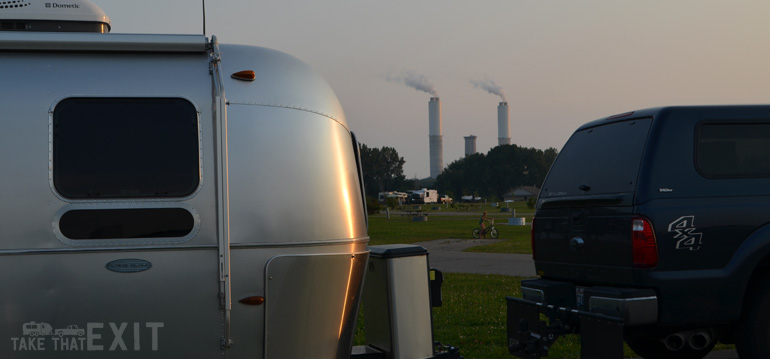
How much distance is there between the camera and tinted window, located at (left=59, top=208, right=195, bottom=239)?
4.46 m

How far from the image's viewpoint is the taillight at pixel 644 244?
5793 millimetres

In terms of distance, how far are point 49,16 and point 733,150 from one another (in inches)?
199

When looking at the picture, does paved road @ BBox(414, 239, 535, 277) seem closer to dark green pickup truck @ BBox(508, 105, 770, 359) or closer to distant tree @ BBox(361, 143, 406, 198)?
dark green pickup truck @ BBox(508, 105, 770, 359)

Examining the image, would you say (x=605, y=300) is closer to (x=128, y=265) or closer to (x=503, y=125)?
(x=128, y=265)

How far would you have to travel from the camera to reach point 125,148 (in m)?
4.63

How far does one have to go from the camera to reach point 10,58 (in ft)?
15.4

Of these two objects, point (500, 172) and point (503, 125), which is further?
point (503, 125)

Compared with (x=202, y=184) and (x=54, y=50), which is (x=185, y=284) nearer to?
(x=202, y=184)

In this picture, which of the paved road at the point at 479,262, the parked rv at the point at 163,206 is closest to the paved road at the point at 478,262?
the paved road at the point at 479,262

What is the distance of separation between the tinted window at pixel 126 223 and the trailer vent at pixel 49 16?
153cm

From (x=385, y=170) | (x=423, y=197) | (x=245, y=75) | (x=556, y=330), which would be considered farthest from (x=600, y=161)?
(x=385, y=170)

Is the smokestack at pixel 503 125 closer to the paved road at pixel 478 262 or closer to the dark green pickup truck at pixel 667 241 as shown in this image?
the paved road at pixel 478 262

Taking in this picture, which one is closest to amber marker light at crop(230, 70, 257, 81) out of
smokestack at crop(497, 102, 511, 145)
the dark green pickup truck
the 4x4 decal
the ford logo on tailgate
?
the ford logo on tailgate
